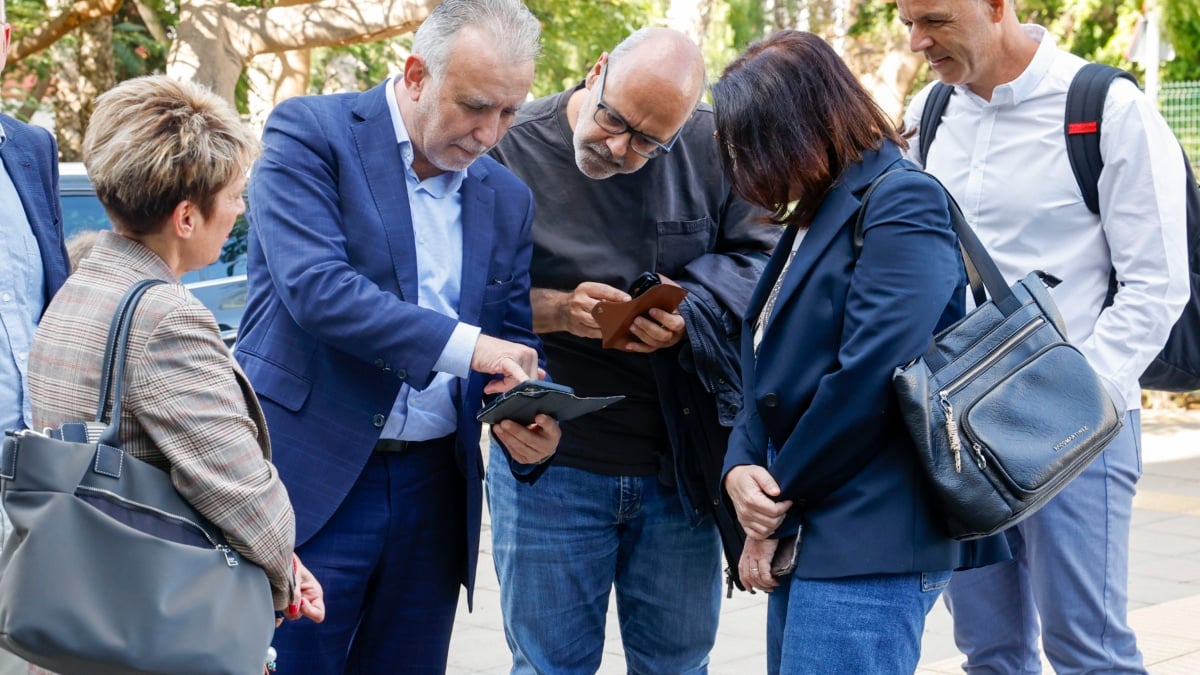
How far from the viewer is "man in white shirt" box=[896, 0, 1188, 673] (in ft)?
10.6

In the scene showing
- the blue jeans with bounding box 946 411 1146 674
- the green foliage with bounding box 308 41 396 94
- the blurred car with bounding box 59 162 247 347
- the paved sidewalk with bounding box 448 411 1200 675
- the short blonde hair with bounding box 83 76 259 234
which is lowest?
the paved sidewalk with bounding box 448 411 1200 675

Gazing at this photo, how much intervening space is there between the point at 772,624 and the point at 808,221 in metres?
0.83

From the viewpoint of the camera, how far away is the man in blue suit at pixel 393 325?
2.90m

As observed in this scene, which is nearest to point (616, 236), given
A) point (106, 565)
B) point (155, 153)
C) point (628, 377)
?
point (628, 377)

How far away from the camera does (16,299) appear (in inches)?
126

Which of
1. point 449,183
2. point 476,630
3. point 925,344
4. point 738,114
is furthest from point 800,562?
A: point 476,630

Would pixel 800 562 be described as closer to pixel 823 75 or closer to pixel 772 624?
pixel 772 624

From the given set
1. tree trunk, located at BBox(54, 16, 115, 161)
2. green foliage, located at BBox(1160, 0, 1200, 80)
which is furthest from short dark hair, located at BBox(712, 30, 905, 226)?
green foliage, located at BBox(1160, 0, 1200, 80)

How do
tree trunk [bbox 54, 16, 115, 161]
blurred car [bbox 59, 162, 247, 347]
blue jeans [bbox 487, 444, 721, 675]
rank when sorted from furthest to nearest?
tree trunk [bbox 54, 16, 115, 161]
blurred car [bbox 59, 162, 247, 347]
blue jeans [bbox 487, 444, 721, 675]

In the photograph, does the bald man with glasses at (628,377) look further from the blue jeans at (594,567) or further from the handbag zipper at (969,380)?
the handbag zipper at (969,380)

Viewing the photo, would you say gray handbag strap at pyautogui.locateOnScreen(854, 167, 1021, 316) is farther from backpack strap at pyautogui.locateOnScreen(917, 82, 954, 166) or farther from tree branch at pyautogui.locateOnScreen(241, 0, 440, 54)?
tree branch at pyautogui.locateOnScreen(241, 0, 440, 54)

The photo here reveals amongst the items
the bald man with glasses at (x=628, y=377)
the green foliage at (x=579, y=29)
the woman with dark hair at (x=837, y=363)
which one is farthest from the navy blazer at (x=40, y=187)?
the green foliage at (x=579, y=29)

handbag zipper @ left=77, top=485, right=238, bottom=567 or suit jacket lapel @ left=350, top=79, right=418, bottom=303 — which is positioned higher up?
suit jacket lapel @ left=350, top=79, right=418, bottom=303

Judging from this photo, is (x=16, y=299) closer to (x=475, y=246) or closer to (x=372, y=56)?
(x=475, y=246)
